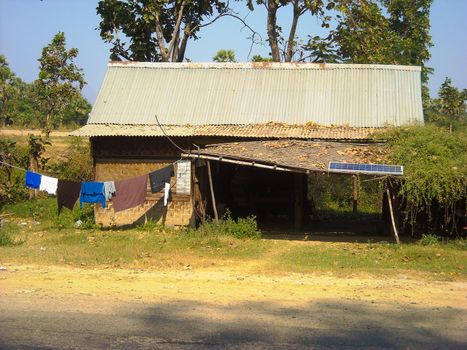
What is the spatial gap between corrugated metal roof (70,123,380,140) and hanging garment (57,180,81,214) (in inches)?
51.7

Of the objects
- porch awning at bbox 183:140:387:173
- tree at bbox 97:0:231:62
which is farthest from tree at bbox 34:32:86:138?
porch awning at bbox 183:140:387:173

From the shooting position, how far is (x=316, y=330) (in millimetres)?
6027

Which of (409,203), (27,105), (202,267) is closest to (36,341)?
(202,267)

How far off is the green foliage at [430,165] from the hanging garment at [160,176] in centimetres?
535

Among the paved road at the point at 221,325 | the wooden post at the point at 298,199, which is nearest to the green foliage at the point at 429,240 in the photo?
the wooden post at the point at 298,199

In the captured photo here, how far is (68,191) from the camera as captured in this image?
46.7ft

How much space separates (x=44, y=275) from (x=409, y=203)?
7937 mm

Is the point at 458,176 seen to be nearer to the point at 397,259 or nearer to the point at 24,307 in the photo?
the point at 397,259

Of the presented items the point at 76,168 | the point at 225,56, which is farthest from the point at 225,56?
the point at 76,168

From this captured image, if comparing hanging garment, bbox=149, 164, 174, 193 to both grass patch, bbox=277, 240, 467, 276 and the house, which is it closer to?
the house

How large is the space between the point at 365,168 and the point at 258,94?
212 inches

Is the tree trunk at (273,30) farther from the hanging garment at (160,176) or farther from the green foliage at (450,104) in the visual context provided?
the hanging garment at (160,176)

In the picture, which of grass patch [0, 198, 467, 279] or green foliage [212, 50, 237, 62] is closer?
grass patch [0, 198, 467, 279]

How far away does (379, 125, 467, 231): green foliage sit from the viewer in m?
11.6
